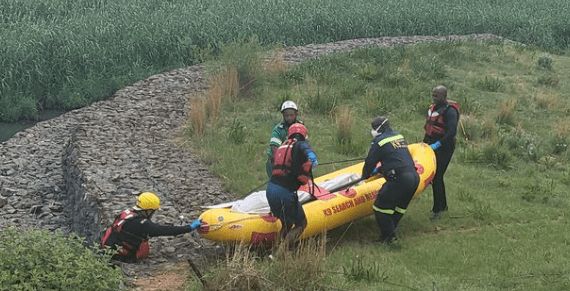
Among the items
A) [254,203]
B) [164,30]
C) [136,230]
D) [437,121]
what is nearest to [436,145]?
[437,121]

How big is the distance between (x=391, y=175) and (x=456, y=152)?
4706 mm

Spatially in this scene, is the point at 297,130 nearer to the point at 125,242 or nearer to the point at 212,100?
the point at 125,242

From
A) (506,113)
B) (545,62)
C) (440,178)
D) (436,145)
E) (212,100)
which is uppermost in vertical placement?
(436,145)

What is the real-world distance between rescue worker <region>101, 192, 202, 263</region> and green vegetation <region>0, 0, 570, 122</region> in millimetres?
9625

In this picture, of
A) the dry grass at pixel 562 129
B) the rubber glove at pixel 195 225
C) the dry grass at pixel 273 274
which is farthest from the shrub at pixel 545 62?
the dry grass at pixel 273 274

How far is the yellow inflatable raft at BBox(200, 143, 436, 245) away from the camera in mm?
9008

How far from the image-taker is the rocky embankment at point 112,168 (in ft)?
35.3

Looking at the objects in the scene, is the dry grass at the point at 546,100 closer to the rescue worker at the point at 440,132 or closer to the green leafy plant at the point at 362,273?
the rescue worker at the point at 440,132

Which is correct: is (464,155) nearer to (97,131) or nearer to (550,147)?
(550,147)

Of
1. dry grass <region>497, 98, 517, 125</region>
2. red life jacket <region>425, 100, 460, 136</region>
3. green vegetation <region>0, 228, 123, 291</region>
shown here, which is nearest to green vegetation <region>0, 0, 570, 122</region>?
dry grass <region>497, 98, 517, 125</region>

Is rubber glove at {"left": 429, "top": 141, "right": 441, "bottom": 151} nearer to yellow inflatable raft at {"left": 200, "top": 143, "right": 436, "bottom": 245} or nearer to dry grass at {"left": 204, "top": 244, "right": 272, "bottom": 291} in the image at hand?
yellow inflatable raft at {"left": 200, "top": 143, "right": 436, "bottom": 245}

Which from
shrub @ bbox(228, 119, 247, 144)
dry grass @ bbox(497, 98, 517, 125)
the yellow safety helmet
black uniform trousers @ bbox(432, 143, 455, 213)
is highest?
the yellow safety helmet

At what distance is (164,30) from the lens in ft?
70.6

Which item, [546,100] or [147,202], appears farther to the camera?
[546,100]
